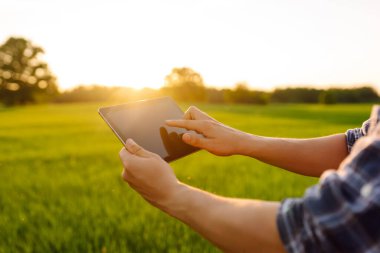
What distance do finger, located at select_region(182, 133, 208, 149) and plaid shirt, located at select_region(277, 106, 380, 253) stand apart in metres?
0.96

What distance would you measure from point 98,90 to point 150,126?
7599 cm

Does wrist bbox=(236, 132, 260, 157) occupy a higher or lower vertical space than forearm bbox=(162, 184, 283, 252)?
higher

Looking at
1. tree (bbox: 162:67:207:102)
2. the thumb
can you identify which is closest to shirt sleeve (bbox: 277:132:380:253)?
the thumb

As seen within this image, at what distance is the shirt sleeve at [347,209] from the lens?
0.96 meters

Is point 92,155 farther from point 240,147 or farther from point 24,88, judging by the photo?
point 24,88

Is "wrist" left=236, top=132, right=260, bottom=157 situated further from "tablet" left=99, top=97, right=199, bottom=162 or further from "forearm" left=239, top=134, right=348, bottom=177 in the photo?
"tablet" left=99, top=97, right=199, bottom=162

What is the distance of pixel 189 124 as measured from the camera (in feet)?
6.53

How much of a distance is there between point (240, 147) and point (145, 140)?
449mm

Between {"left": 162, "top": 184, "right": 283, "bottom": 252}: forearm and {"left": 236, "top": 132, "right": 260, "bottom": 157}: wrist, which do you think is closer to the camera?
{"left": 162, "top": 184, "right": 283, "bottom": 252}: forearm

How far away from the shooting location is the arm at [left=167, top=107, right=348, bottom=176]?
6.65ft

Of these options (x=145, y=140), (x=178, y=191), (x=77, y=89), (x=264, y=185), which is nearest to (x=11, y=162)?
(x=264, y=185)

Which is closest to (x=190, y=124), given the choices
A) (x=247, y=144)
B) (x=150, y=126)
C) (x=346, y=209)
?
(x=150, y=126)

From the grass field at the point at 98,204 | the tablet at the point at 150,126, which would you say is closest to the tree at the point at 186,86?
the grass field at the point at 98,204

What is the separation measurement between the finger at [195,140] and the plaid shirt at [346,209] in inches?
37.7
